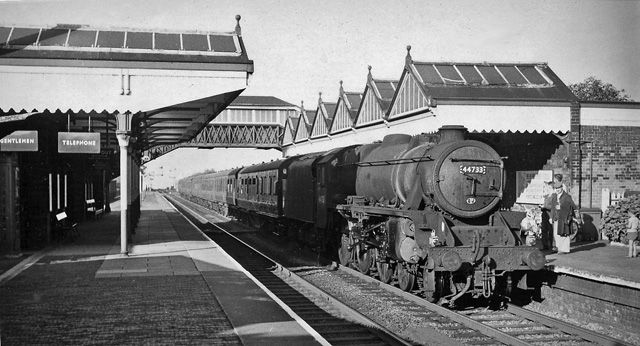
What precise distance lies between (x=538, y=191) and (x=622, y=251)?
4366 mm

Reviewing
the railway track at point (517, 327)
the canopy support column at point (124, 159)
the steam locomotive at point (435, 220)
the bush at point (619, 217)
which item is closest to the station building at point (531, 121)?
the bush at point (619, 217)

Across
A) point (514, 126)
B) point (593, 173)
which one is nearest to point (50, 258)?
point (514, 126)

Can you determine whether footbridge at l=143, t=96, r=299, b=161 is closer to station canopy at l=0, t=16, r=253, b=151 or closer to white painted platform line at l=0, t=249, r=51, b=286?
white painted platform line at l=0, t=249, r=51, b=286

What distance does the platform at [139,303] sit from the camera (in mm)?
7500

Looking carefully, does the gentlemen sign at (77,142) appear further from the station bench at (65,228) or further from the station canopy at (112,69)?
the station bench at (65,228)

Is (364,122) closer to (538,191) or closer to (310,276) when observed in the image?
(538,191)

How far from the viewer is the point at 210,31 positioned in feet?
49.4

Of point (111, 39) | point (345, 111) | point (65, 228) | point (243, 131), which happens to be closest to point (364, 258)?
point (111, 39)

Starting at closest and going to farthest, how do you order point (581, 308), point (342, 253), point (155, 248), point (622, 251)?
point (581, 308) → point (622, 251) → point (342, 253) → point (155, 248)

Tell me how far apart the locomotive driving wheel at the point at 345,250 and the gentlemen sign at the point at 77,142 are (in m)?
5.95

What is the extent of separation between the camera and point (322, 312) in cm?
995

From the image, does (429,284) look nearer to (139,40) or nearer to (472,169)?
(472,169)

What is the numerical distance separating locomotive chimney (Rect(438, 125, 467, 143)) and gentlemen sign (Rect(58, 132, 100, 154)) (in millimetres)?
7226

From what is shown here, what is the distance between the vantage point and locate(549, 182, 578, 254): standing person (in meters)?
13.1
